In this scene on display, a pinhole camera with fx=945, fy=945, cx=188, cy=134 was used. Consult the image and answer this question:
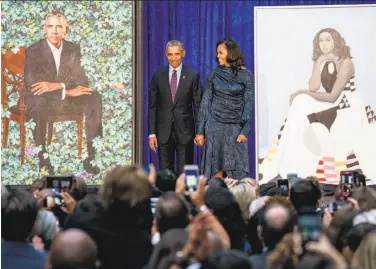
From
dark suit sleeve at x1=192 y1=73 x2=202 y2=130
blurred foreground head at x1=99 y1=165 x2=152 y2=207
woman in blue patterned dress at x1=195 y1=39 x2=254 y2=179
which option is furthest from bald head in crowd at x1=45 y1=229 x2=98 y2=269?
dark suit sleeve at x1=192 y1=73 x2=202 y2=130

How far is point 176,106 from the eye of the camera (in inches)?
317

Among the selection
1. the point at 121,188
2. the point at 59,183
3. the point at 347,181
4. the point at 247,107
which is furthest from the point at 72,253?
the point at 247,107

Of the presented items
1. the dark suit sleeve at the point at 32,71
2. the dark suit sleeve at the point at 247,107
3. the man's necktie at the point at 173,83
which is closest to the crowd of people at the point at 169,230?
the dark suit sleeve at the point at 247,107

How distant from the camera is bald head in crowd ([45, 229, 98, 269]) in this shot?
11.0ft

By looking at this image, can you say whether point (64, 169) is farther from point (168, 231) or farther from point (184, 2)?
point (168, 231)

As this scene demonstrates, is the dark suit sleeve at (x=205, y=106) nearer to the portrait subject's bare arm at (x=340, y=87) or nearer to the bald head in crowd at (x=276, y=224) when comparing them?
the portrait subject's bare arm at (x=340, y=87)

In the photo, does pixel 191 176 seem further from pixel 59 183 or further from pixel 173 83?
pixel 173 83

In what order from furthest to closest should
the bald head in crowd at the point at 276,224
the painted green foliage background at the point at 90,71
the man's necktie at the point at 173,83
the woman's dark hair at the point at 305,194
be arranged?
the painted green foliage background at the point at 90,71 → the man's necktie at the point at 173,83 → the woman's dark hair at the point at 305,194 → the bald head in crowd at the point at 276,224

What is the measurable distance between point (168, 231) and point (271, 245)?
464mm

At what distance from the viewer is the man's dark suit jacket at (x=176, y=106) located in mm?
8008

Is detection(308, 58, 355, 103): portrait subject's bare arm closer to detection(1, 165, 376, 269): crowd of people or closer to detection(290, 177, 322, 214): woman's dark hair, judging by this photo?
detection(290, 177, 322, 214): woman's dark hair

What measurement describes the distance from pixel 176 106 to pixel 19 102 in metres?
1.54

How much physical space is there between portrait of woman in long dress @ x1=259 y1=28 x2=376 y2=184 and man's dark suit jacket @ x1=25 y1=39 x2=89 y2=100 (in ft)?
6.12

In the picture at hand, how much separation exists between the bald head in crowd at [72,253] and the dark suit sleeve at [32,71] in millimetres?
5320
